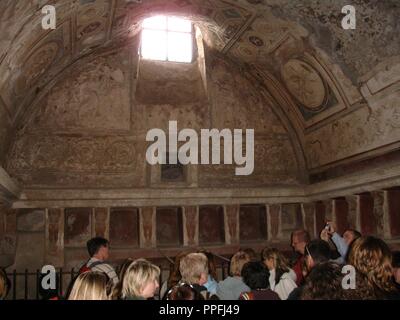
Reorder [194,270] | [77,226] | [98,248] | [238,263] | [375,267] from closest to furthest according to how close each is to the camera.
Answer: [375,267] < [194,270] < [238,263] < [98,248] < [77,226]

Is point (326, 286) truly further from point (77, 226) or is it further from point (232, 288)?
point (77, 226)

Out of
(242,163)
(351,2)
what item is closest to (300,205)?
(242,163)

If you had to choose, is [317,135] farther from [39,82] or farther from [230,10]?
[39,82]

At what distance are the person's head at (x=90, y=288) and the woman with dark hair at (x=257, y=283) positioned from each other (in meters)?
1.11

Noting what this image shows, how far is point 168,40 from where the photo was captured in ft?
33.6

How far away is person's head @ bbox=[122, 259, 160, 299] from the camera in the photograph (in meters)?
2.99

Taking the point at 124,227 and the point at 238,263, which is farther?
the point at 124,227

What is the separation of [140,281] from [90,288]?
34 cm

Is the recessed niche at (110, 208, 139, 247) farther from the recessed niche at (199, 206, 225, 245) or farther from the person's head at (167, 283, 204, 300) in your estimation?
the person's head at (167, 283, 204, 300)

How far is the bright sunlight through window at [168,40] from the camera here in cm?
1012

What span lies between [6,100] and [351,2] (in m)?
5.65

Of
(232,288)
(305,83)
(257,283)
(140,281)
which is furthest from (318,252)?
(305,83)

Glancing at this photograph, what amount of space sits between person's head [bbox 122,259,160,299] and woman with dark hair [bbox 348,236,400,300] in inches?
56.4

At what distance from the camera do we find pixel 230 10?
26.0ft
